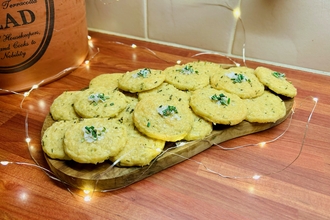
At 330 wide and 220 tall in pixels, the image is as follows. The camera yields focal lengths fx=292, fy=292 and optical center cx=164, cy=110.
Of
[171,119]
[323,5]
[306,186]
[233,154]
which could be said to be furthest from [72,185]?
[323,5]

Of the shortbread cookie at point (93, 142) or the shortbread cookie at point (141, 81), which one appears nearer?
the shortbread cookie at point (93, 142)

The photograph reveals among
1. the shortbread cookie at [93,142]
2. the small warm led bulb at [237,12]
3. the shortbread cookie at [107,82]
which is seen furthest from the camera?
the small warm led bulb at [237,12]

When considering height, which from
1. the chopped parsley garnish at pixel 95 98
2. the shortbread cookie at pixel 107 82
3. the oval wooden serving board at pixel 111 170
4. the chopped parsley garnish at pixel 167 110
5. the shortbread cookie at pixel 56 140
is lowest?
the oval wooden serving board at pixel 111 170

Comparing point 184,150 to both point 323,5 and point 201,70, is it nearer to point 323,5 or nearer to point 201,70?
point 201,70

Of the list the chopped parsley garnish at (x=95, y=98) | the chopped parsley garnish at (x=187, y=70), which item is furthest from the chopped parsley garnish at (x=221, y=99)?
the chopped parsley garnish at (x=95, y=98)

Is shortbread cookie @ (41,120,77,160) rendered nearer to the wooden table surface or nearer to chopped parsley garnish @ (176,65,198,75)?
the wooden table surface

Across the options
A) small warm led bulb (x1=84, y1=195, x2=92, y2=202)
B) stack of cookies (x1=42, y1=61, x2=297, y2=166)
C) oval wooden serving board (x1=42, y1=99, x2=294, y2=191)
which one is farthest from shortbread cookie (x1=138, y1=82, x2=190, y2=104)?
small warm led bulb (x1=84, y1=195, x2=92, y2=202)

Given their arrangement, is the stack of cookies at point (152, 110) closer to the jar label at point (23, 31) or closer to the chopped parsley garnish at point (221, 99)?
the chopped parsley garnish at point (221, 99)
